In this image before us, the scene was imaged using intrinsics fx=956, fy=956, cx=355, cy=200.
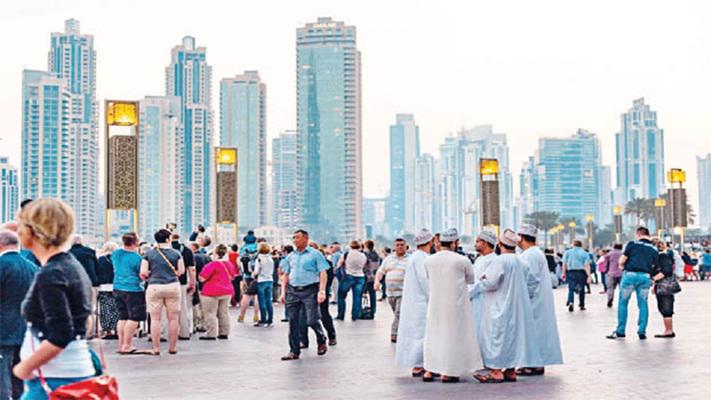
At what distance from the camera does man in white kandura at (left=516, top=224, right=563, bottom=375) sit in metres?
11.1

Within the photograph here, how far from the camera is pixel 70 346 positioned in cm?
470

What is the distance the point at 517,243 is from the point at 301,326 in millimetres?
4169

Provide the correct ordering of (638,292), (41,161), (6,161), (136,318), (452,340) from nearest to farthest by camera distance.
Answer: (452,340)
(136,318)
(638,292)
(6,161)
(41,161)

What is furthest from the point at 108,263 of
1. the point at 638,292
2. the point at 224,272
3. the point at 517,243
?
the point at 638,292

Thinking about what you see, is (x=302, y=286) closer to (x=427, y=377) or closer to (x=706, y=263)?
(x=427, y=377)

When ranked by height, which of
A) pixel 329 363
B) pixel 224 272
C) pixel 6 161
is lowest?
pixel 329 363

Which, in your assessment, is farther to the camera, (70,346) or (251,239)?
(251,239)

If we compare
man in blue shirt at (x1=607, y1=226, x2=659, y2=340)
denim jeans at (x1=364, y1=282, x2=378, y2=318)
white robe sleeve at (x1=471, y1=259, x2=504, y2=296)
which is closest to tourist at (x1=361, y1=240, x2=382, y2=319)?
denim jeans at (x1=364, y1=282, x2=378, y2=318)

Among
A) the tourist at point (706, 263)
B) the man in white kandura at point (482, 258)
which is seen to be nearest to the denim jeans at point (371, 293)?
the man in white kandura at point (482, 258)

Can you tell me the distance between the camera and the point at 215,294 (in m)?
15.7

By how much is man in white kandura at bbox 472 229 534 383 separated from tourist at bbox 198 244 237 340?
6.07 m

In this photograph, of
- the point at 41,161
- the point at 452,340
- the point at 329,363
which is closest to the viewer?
the point at 452,340

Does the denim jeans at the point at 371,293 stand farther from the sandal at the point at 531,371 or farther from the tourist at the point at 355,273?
the sandal at the point at 531,371

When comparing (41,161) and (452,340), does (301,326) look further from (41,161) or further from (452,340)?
(41,161)
